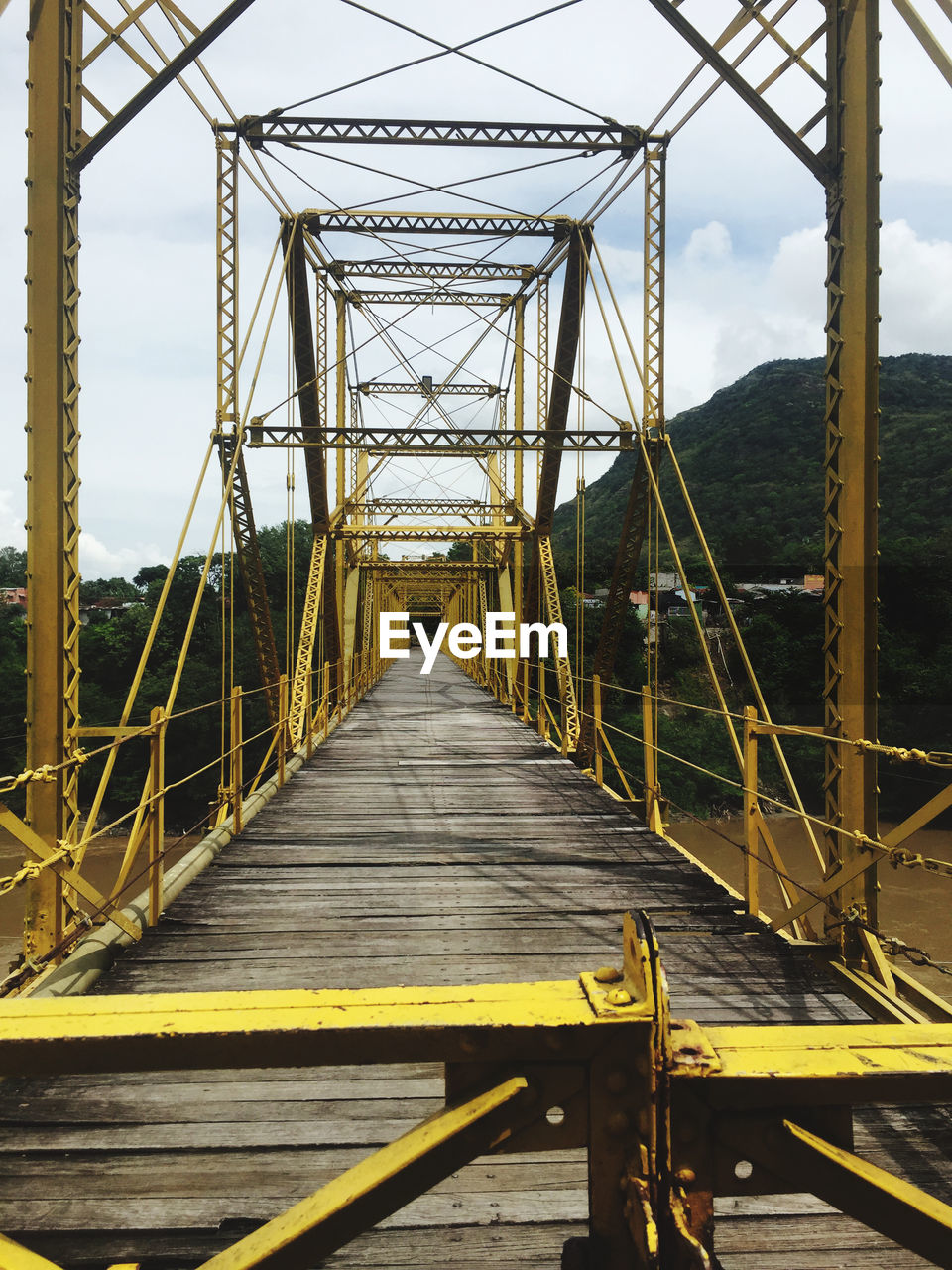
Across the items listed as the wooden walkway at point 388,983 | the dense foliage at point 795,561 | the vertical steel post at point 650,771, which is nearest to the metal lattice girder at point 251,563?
the wooden walkway at point 388,983

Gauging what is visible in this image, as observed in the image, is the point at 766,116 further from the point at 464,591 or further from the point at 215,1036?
the point at 464,591

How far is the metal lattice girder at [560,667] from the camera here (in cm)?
1032

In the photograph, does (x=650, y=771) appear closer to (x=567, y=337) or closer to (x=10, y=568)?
(x=567, y=337)

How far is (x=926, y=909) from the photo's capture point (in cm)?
2514

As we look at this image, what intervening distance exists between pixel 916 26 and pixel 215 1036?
202 inches

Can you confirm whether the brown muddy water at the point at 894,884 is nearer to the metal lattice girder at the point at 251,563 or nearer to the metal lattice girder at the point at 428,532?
the metal lattice girder at the point at 428,532

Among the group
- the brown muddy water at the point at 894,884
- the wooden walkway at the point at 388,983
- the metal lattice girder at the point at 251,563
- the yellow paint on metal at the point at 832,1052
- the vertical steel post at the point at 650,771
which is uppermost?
the metal lattice girder at the point at 251,563

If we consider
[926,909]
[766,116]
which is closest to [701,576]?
[926,909]

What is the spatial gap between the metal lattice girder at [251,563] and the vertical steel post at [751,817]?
532cm

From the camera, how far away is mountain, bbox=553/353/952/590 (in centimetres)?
5169

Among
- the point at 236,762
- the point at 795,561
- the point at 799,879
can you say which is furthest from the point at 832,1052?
the point at 795,561

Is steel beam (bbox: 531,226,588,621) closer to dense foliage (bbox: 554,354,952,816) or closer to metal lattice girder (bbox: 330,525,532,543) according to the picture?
metal lattice girder (bbox: 330,525,532,543)

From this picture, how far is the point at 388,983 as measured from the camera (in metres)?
3.29

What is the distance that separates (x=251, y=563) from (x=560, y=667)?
501 centimetres
